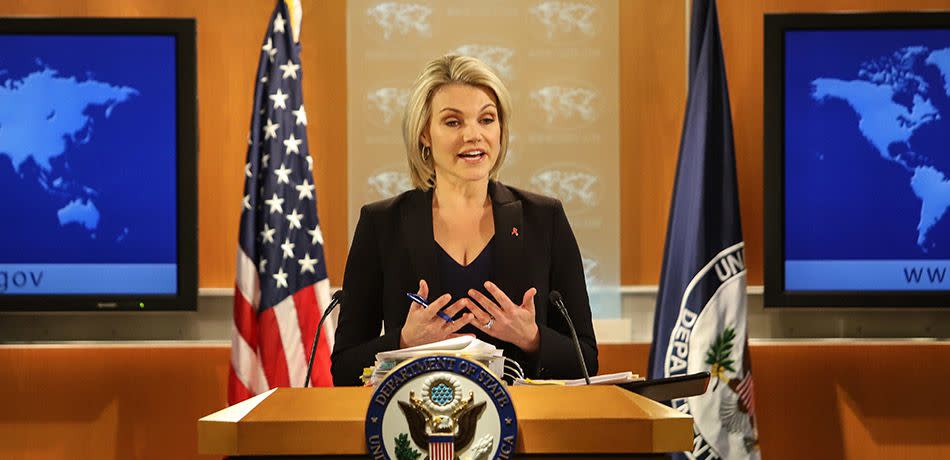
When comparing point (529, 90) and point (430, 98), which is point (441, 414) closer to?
point (430, 98)

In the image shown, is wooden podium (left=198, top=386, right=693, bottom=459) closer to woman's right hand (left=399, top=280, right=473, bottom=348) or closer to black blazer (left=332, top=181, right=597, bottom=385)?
woman's right hand (left=399, top=280, right=473, bottom=348)

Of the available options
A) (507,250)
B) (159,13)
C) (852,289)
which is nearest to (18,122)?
(159,13)

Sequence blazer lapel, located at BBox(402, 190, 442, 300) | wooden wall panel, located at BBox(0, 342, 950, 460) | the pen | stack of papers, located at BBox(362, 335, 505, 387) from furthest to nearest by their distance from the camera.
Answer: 1. wooden wall panel, located at BBox(0, 342, 950, 460)
2. blazer lapel, located at BBox(402, 190, 442, 300)
3. the pen
4. stack of papers, located at BBox(362, 335, 505, 387)

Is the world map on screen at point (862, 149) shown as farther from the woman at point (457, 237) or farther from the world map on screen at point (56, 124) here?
the world map on screen at point (56, 124)

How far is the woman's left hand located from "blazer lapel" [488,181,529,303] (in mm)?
205

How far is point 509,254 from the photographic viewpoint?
254 centimetres

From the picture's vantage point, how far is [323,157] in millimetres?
4766

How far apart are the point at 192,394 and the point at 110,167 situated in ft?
3.63

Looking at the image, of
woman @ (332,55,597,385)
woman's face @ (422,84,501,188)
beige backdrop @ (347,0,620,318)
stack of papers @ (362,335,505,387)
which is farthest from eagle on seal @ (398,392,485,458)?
beige backdrop @ (347,0,620,318)

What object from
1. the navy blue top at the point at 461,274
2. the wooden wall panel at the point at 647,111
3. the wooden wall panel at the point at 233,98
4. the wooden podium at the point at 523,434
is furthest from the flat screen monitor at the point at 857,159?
the wooden podium at the point at 523,434

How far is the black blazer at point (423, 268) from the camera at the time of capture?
2516mm

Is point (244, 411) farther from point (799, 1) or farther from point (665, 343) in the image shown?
point (799, 1)

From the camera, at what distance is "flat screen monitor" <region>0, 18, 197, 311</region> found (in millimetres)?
4586

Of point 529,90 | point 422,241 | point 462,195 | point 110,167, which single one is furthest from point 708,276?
point 110,167
